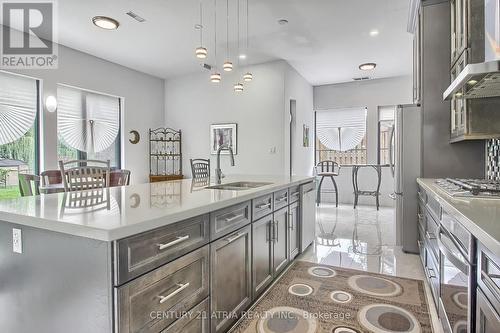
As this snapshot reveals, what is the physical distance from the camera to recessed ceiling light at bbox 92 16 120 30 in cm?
385

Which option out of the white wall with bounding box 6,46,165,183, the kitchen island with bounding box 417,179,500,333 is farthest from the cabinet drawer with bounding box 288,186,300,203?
the white wall with bounding box 6,46,165,183

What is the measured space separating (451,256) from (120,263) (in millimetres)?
1533

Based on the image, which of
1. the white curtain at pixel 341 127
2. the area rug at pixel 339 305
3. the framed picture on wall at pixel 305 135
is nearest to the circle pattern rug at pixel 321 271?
the area rug at pixel 339 305

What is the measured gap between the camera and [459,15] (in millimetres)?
2607

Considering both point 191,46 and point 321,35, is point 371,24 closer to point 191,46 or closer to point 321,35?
point 321,35

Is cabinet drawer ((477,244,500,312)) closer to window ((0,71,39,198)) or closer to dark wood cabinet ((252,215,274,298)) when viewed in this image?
dark wood cabinet ((252,215,274,298))

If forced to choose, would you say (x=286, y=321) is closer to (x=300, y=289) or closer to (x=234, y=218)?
(x=300, y=289)

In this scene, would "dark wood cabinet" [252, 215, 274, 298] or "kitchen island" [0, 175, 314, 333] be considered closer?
"kitchen island" [0, 175, 314, 333]

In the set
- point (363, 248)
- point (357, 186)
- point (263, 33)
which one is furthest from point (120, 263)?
point (357, 186)

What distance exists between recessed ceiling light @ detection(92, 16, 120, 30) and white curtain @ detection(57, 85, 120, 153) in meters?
1.71

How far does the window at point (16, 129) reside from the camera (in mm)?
4336

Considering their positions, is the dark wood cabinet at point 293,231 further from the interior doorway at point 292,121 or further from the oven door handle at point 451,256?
the interior doorway at point 292,121

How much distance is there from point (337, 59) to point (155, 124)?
427cm

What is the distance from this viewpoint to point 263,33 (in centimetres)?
444
